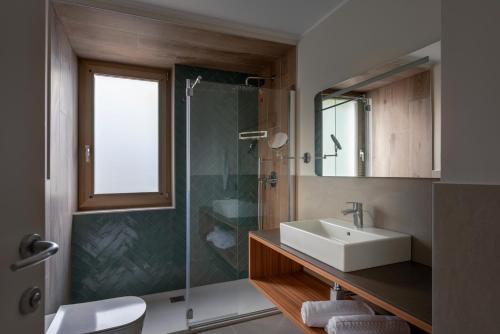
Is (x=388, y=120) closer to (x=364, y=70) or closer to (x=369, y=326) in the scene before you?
(x=364, y=70)

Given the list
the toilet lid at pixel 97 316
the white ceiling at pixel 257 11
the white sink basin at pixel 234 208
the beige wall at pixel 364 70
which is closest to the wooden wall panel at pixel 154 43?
the white ceiling at pixel 257 11

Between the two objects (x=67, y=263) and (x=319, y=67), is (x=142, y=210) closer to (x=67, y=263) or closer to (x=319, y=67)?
(x=67, y=263)

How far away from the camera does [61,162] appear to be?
6.56ft

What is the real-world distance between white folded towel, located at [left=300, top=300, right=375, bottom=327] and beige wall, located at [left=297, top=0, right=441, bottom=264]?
1.27 ft

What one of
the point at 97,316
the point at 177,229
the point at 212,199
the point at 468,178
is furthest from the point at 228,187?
the point at 468,178

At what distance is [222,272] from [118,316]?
87cm

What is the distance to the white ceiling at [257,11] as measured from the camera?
1.88 metres

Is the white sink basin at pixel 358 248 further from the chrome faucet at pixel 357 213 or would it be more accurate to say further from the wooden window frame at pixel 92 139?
the wooden window frame at pixel 92 139

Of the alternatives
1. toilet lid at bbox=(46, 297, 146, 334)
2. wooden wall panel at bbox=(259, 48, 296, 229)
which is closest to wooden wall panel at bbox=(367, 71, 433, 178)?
wooden wall panel at bbox=(259, 48, 296, 229)

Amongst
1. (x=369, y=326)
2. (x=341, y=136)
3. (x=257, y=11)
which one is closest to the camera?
(x=369, y=326)
